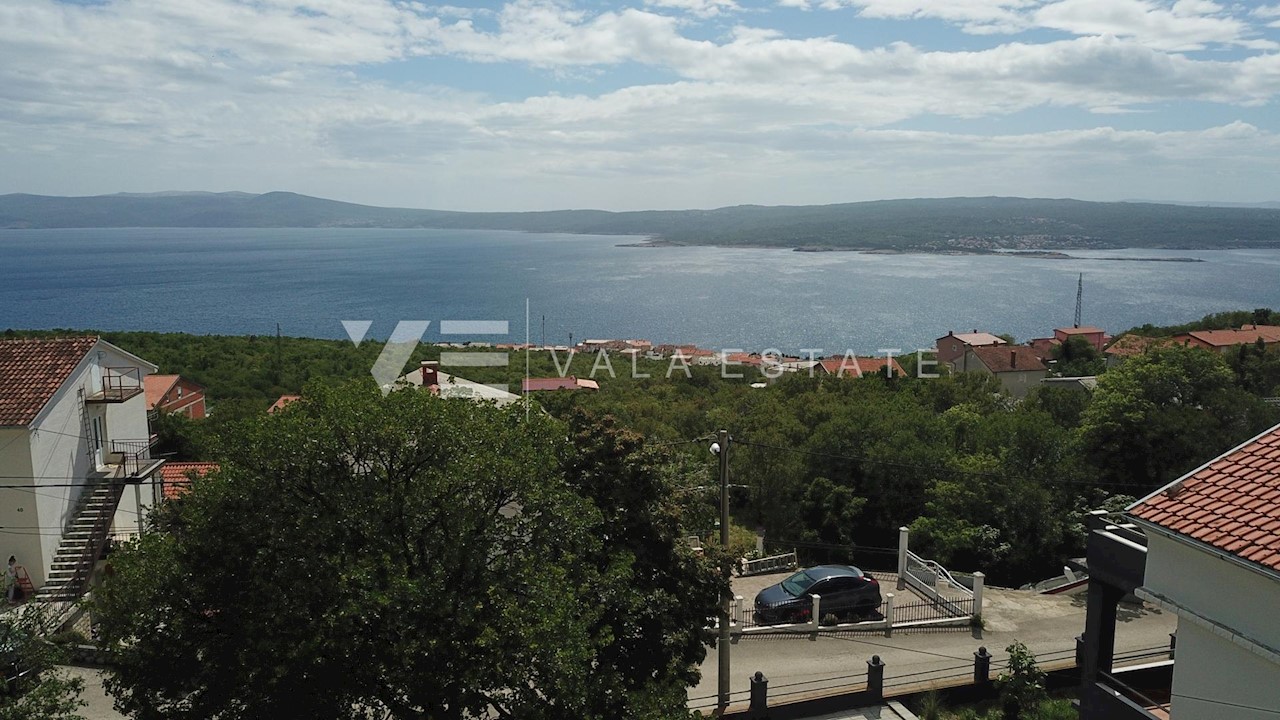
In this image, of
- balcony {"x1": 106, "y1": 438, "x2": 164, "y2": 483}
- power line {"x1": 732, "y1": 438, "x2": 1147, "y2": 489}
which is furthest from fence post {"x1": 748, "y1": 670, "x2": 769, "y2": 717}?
balcony {"x1": 106, "y1": 438, "x2": 164, "y2": 483}

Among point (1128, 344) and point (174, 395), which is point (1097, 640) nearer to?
point (174, 395)

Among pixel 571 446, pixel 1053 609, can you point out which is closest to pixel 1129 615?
pixel 1053 609

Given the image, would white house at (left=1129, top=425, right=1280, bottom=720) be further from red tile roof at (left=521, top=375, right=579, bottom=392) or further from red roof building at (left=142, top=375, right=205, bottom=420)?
red tile roof at (left=521, top=375, right=579, bottom=392)

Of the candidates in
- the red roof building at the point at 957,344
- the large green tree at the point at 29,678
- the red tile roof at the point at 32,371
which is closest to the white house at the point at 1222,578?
the large green tree at the point at 29,678

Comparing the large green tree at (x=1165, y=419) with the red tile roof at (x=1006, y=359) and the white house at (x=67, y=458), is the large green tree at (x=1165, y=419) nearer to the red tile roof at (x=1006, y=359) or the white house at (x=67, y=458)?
the white house at (x=67, y=458)

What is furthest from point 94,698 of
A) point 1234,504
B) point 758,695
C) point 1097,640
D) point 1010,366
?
point 1010,366

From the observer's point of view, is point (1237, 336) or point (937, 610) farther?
point (1237, 336)
